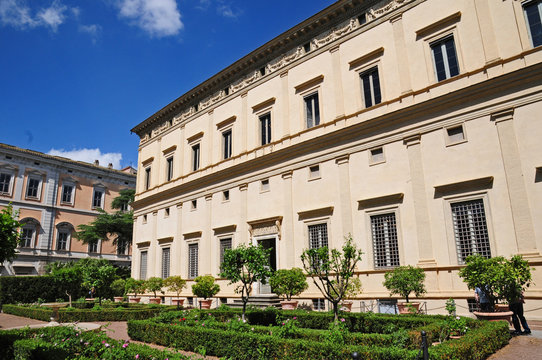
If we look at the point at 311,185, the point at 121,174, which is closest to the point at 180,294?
the point at 311,185

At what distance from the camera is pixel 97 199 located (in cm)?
4312

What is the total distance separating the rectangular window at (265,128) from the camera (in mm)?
21013

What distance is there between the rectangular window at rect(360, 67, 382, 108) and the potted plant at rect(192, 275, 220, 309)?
12165 millimetres

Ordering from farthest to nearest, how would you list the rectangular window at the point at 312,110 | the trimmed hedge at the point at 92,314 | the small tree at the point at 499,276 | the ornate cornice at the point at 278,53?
the rectangular window at the point at 312,110, the ornate cornice at the point at 278,53, the trimmed hedge at the point at 92,314, the small tree at the point at 499,276

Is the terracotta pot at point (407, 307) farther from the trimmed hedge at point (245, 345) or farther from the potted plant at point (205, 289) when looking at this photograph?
the potted plant at point (205, 289)

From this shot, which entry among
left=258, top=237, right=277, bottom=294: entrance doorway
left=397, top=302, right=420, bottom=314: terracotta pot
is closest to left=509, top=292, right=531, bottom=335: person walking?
left=397, top=302, right=420, bottom=314: terracotta pot

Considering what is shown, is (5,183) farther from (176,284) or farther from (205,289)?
(205,289)

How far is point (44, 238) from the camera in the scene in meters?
37.5

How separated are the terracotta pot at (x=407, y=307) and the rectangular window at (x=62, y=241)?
36.5m

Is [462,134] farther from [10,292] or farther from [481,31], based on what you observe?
[10,292]

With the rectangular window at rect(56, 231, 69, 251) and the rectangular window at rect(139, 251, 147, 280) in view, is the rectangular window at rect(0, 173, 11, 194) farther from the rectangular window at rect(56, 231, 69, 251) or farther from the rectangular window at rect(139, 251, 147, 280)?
the rectangular window at rect(139, 251, 147, 280)

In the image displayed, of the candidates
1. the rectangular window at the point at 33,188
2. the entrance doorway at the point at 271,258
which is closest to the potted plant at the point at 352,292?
the entrance doorway at the point at 271,258

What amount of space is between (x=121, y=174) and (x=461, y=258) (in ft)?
134

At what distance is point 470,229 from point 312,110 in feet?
30.7
